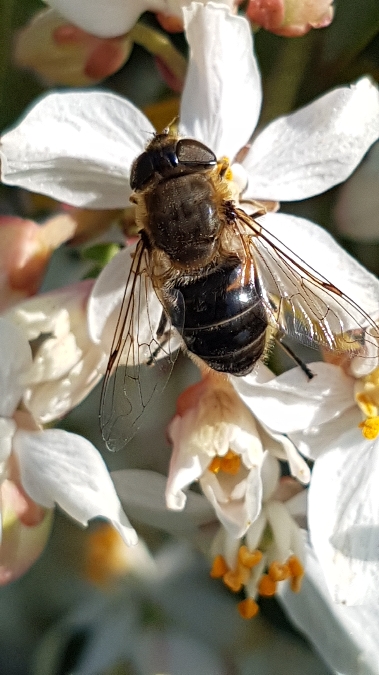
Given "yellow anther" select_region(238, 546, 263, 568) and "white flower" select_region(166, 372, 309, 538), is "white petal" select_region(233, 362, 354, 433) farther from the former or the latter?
"yellow anther" select_region(238, 546, 263, 568)


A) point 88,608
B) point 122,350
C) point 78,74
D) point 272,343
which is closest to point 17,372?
point 122,350

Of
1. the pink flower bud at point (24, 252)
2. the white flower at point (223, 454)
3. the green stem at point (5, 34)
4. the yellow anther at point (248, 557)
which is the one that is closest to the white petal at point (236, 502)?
the white flower at point (223, 454)

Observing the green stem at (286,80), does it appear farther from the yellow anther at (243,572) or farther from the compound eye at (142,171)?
the yellow anther at (243,572)

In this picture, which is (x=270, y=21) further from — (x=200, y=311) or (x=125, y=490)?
(x=125, y=490)

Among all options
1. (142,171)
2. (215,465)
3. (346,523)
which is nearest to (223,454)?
(215,465)

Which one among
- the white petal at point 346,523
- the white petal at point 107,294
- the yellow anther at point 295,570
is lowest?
the yellow anther at point 295,570

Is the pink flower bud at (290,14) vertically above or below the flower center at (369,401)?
above

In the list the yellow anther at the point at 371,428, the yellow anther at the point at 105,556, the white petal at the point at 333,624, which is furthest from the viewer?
the yellow anther at the point at 105,556

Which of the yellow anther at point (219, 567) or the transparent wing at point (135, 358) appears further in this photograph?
the yellow anther at point (219, 567)
